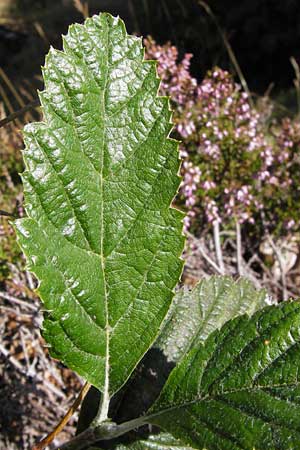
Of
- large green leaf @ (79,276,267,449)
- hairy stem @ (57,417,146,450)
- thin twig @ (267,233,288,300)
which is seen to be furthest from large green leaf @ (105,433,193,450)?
thin twig @ (267,233,288,300)

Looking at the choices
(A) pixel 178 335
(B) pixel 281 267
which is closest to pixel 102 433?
(A) pixel 178 335

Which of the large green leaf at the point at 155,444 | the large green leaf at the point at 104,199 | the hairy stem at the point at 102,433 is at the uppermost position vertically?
the large green leaf at the point at 104,199

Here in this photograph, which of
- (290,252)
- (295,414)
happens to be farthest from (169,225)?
(290,252)

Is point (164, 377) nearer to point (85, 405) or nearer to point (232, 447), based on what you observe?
point (85, 405)

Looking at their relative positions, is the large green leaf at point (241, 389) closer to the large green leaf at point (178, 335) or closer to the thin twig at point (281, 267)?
the large green leaf at point (178, 335)

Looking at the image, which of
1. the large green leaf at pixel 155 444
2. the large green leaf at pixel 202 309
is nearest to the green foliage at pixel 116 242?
the large green leaf at pixel 155 444

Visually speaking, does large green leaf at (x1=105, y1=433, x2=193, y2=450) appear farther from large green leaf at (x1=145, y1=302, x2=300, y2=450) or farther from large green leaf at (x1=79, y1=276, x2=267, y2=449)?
large green leaf at (x1=145, y1=302, x2=300, y2=450)
